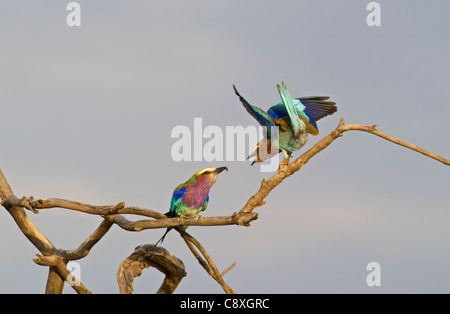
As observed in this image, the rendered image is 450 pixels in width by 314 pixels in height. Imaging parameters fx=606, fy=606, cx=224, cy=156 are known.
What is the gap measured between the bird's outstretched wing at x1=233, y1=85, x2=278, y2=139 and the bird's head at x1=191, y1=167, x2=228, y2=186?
2.84ft

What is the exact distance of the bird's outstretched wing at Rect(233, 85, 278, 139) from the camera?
25.6ft

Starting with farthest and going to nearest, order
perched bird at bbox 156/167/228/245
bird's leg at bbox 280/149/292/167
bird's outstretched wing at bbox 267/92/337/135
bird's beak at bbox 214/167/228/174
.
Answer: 1. bird's outstretched wing at bbox 267/92/337/135
2. perched bird at bbox 156/167/228/245
3. bird's beak at bbox 214/167/228/174
4. bird's leg at bbox 280/149/292/167

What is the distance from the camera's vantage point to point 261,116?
7.92 metres

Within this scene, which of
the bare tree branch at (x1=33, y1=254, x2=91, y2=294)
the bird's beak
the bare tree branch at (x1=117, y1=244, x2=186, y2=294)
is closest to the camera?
the bird's beak

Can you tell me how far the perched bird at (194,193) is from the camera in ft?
27.0

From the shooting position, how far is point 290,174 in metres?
7.37

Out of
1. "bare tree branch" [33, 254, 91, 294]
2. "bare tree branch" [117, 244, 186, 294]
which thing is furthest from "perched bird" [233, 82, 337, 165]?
"bare tree branch" [33, 254, 91, 294]

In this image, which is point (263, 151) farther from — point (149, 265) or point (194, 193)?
point (149, 265)

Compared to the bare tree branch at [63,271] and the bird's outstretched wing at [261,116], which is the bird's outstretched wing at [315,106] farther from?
the bare tree branch at [63,271]

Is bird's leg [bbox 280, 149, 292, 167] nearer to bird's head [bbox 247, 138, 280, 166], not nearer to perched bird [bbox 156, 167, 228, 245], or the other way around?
bird's head [bbox 247, 138, 280, 166]

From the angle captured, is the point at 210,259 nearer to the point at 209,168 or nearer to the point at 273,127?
the point at 209,168

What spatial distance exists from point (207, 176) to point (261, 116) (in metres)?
1.11

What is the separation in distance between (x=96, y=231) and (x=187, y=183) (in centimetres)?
162
